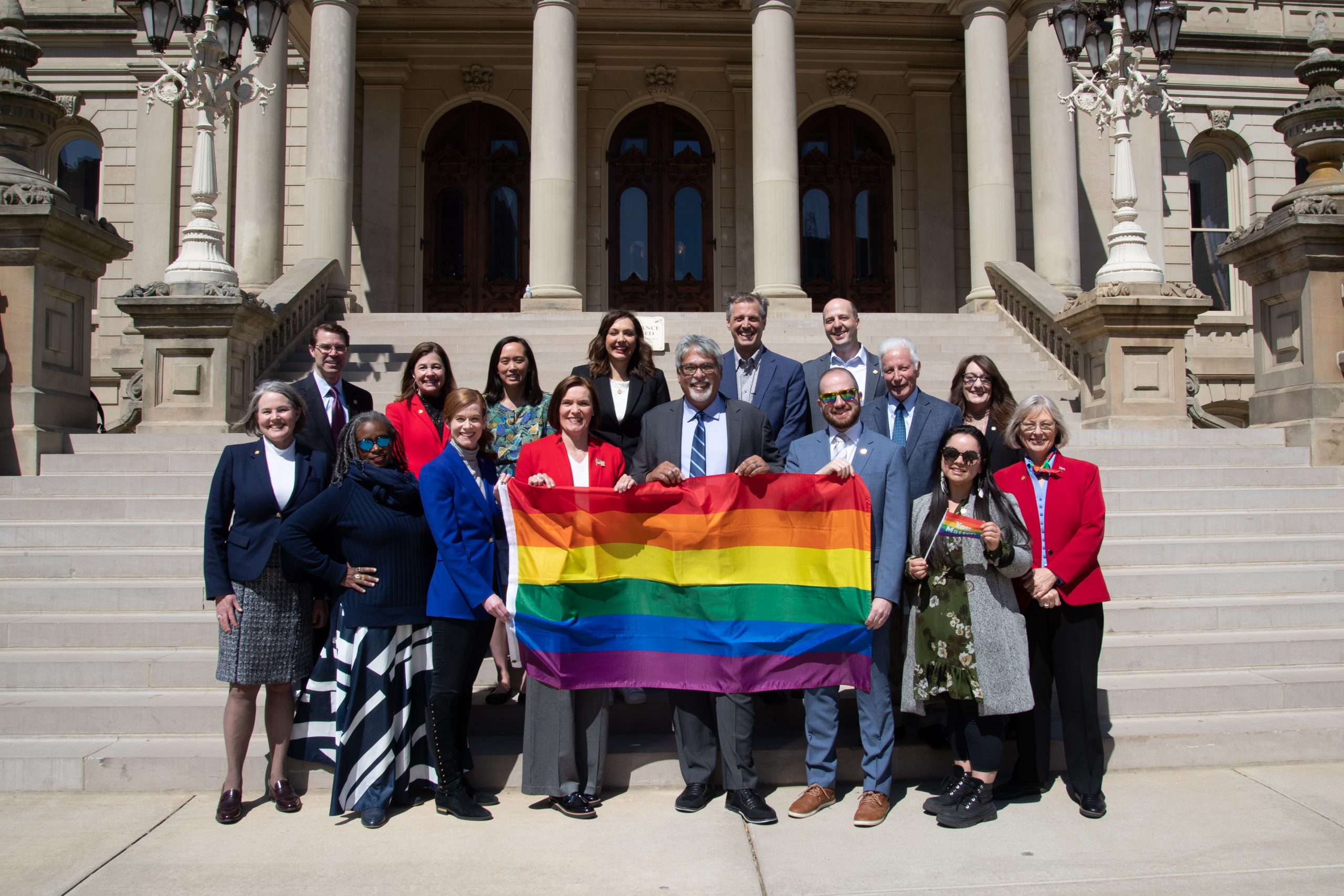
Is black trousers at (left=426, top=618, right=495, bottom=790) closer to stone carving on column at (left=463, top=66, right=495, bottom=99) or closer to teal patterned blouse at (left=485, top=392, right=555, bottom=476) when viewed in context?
teal patterned blouse at (left=485, top=392, right=555, bottom=476)

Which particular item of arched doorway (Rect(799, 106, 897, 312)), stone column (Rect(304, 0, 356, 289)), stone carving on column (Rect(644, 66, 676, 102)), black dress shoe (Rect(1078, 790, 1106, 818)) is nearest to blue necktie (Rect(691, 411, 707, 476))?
black dress shoe (Rect(1078, 790, 1106, 818))

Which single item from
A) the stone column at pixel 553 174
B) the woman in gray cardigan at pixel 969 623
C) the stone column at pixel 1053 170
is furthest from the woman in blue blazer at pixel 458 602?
the stone column at pixel 1053 170

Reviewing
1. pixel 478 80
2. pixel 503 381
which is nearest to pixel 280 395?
pixel 503 381

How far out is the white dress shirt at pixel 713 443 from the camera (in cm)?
532

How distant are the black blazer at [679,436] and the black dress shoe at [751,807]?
1633 mm

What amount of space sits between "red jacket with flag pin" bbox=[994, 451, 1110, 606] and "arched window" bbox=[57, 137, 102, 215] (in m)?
21.0

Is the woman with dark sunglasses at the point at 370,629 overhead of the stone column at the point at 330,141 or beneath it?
beneath

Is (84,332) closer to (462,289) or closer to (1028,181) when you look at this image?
(462,289)

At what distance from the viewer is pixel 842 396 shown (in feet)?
16.5

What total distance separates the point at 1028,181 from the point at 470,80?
11.6 m

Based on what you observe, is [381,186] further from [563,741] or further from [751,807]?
[751,807]

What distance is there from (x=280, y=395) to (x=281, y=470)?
381 mm

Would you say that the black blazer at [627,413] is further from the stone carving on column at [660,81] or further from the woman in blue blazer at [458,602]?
the stone carving on column at [660,81]

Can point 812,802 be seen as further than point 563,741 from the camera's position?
No
